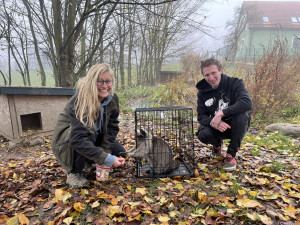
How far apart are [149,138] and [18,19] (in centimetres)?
972

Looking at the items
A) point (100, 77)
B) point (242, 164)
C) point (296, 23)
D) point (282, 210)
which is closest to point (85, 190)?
point (100, 77)


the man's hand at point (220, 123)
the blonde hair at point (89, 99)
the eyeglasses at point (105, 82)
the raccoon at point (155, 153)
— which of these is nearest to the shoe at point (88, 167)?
the raccoon at point (155, 153)

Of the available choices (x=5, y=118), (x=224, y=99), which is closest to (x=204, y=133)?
(x=224, y=99)

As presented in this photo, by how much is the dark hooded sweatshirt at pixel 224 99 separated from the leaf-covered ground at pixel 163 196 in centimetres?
74

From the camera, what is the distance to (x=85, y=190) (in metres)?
2.24

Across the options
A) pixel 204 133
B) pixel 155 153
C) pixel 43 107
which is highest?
pixel 43 107

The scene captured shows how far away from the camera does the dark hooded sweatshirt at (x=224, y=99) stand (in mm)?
2616

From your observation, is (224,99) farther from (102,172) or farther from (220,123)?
(102,172)

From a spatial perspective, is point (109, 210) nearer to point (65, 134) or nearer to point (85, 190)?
point (85, 190)

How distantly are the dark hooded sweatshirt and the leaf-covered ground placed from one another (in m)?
0.74

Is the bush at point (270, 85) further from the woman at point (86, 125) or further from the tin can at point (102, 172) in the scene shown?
the tin can at point (102, 172)

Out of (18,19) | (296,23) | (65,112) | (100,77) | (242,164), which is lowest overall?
(242,164)

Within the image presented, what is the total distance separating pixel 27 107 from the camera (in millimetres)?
4219

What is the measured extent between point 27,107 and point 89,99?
2.78 metres
